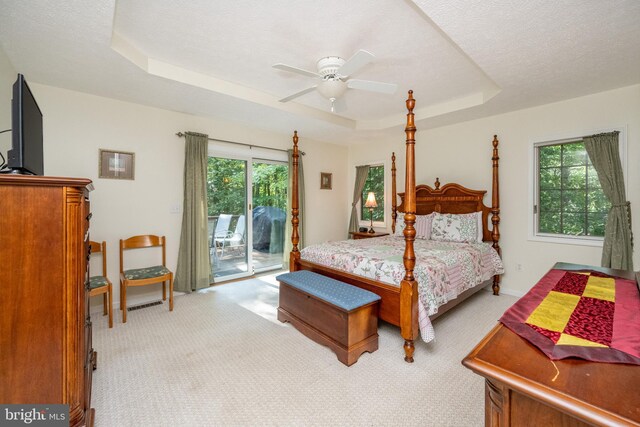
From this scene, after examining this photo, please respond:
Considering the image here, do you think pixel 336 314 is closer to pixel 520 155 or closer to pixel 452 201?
pixel 452 201

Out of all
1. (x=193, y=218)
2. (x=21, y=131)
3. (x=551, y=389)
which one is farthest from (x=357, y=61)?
(x=193, y=218)

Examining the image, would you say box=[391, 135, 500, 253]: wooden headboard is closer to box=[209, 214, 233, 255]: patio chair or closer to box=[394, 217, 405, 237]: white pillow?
box=[394, 217, 405, 237]: white pillow

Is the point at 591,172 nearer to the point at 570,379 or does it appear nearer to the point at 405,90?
the point at 405,90

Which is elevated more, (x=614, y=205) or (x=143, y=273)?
(x=614, y=205)

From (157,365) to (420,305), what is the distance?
2.18 meters

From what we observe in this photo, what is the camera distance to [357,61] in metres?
2.10

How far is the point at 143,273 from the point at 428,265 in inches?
123

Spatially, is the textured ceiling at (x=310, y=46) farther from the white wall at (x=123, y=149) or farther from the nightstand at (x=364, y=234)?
the nightstand at (x=364, y=234)

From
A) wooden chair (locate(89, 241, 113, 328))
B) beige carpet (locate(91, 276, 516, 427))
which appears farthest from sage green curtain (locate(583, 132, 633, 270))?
wooden chair (locate(89, 241, 113, 328))

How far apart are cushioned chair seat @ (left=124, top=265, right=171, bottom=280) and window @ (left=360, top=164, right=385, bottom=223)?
3.86m

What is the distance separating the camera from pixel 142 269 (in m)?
3.41

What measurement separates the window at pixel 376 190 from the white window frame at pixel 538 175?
Answer: 95.1 inches

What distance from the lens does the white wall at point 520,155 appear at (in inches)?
122

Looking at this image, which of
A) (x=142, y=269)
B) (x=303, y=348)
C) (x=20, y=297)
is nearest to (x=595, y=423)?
(x=20, y=297)
